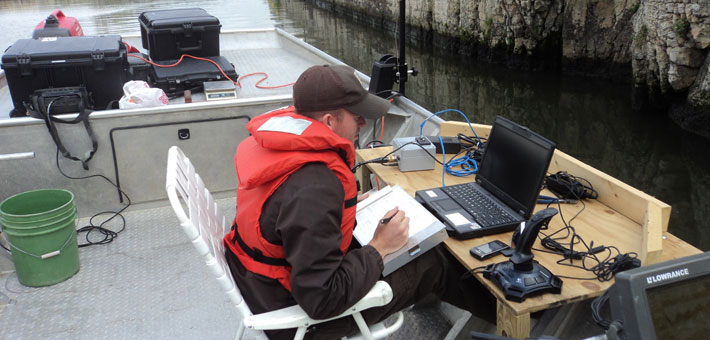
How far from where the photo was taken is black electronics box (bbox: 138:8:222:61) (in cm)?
488

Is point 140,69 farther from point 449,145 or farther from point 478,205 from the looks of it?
point 478,205

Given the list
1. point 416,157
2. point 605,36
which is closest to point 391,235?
point 416,157

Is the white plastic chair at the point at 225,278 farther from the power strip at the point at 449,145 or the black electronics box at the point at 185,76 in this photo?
the black electronics box at the point at 185,76

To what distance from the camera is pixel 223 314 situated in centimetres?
289

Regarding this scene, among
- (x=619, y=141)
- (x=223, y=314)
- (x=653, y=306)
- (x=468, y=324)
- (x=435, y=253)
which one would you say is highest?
(x=653, y=306)

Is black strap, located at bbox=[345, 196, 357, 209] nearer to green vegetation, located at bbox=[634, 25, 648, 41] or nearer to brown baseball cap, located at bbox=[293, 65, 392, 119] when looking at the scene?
brown baseball cap, located at bbox=[293, 65, 392, 119]

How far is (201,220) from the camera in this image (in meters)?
1.90

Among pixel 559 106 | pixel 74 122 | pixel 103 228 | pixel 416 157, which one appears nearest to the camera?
pixel 416 157

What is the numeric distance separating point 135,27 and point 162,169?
50.2 feet

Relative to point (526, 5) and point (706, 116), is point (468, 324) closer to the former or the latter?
point (706, 116)

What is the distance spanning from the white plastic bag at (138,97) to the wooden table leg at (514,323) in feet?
9.96

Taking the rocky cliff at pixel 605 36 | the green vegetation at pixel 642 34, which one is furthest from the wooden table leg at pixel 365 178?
the green vegetation at pixel 642 34

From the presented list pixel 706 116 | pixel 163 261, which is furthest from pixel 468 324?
pixel 706 116

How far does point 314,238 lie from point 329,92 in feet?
1.67
